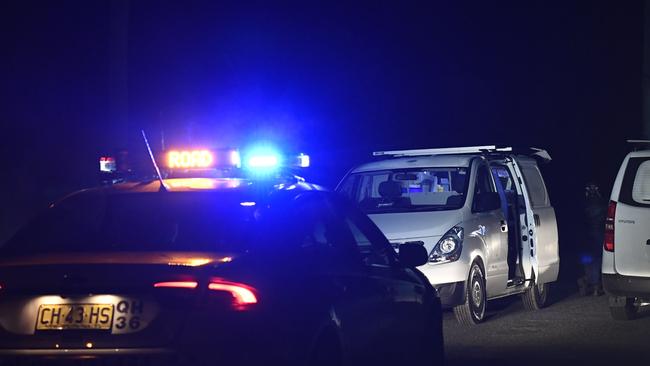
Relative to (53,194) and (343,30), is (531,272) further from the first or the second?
(343,30)

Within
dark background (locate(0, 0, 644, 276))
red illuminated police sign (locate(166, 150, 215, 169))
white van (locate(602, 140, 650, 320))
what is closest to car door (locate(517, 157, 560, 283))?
white van (locate(602, 140, 650, 320))

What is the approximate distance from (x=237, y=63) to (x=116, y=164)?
26222 millimetres

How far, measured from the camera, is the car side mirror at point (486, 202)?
13.3m

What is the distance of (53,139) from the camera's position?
42.9 metres

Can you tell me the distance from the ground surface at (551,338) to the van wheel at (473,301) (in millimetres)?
116

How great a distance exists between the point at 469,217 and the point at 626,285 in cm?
184

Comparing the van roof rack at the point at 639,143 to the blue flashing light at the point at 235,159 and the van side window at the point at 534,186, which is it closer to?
the van side window at the point at 534,186

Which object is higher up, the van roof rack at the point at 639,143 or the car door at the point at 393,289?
the van roof rack at the point at 639,143

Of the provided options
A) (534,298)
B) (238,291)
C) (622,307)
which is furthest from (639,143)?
(238,291)

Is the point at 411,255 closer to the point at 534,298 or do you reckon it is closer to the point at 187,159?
the point at 534,298

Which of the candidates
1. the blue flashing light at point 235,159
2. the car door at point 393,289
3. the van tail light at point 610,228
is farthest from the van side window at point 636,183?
the blue flashing light at point 235,159

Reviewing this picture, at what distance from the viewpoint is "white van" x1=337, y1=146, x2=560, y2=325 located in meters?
12.7

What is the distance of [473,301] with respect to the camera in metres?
12.9

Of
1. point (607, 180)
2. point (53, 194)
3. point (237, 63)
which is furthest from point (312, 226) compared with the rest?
point (237, 63)
